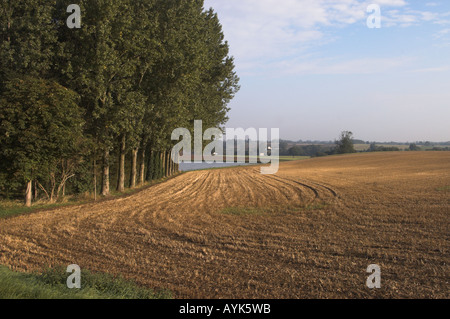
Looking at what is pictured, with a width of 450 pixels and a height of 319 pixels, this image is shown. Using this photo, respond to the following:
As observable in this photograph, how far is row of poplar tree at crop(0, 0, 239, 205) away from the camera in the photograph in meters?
15.6

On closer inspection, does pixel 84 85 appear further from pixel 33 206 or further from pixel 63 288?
pixel 63 288

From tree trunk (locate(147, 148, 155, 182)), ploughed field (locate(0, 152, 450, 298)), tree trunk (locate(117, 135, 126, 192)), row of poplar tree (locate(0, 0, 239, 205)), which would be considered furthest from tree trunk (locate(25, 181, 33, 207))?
tree trunk (locate(147, 148, 155, 182))

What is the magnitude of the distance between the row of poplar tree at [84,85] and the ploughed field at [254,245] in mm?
2877

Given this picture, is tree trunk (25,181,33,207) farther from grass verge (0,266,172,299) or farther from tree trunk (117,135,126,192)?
grass verge (0,266,172,299)

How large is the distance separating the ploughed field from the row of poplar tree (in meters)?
2.88

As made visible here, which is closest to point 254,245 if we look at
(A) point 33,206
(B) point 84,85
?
(A) point 33,206

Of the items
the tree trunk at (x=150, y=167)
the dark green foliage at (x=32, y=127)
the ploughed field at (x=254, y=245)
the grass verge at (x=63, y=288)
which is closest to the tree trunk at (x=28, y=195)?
the dark green foliage at (x=32, y=127)

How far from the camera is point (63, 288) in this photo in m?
5.78

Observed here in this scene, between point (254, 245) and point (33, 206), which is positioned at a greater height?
point (33, 206)

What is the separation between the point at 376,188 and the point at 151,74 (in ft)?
57.5

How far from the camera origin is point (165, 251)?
9836 millimetres

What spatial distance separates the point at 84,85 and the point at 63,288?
15.6 metres

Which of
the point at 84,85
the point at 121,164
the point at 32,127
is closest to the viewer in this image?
the point at 32,127
